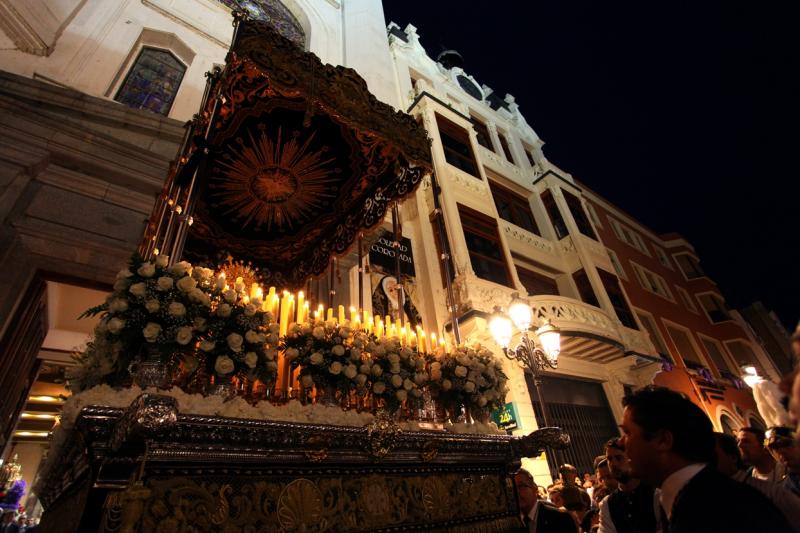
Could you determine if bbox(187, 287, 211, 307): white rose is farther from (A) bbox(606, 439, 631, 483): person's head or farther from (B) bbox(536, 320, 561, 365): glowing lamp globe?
(B) bbox(536, 320, 561, 365): glowing lamp globe

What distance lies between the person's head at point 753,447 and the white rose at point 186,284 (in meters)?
5.36

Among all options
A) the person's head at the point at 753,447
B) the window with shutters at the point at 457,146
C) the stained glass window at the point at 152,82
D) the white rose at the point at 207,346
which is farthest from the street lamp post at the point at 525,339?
the window with shutters at the point at 457,146

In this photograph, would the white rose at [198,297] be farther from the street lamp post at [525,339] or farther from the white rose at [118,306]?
the street lamp post at [525,339]

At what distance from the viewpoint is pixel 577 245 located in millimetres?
15727

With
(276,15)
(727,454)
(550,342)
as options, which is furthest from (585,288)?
(276,15)

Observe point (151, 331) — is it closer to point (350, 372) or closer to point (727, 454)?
point (350, 372)

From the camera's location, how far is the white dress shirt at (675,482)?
186 cm

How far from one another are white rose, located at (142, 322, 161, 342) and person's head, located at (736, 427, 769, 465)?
543 centimetres

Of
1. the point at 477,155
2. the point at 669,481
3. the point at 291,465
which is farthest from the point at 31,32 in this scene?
the point at 477,155

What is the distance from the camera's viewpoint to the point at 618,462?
10.5 ft

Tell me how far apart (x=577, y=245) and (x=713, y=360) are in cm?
1190

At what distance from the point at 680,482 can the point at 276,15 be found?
44.1ft

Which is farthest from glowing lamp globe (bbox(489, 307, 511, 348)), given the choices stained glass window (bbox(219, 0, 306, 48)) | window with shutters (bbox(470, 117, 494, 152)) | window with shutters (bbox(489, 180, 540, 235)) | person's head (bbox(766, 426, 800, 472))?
window with shutters (bbox(470, 117, 494, 152))

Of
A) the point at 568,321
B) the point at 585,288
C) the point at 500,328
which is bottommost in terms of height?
the point at 500,328
